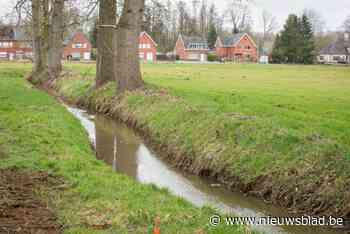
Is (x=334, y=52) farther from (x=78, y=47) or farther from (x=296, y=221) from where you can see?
(x=296, y=221)

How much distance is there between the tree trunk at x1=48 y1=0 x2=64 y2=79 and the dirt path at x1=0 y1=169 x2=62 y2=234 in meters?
28.0

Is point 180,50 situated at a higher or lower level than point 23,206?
higher

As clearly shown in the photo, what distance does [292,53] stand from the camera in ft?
277

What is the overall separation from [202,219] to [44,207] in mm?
2450

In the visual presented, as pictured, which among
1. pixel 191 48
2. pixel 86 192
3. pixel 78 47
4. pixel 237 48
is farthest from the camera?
pixel 191 48

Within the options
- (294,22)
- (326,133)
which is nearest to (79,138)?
(326,133)

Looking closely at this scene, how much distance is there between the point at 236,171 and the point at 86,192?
14.1ft

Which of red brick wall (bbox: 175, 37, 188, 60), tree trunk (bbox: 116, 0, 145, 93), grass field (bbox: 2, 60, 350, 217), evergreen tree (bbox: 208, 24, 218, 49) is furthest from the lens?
evergreen tree (bbox: 208, 24, 218, 49)

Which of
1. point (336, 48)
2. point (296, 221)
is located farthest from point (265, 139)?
point (336, 48)

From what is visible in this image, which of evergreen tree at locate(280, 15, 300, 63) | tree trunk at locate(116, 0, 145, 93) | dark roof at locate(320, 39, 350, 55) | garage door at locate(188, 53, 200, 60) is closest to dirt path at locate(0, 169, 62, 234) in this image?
tree trunk at locate(116, 0, 145, 93)

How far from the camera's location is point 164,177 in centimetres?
1241

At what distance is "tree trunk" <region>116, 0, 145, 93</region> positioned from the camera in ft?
75.1

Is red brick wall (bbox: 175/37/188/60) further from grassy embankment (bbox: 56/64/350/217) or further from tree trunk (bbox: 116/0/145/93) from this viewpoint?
grassy embankment (bbox: 56/64/350/217)

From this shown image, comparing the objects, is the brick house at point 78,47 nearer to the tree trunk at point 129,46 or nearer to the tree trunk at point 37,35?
the tree trunk at point 37,35
